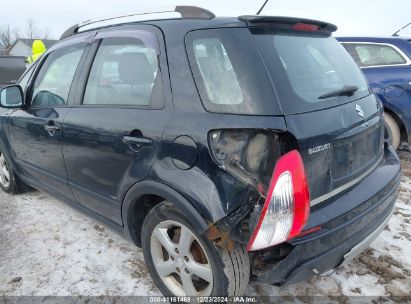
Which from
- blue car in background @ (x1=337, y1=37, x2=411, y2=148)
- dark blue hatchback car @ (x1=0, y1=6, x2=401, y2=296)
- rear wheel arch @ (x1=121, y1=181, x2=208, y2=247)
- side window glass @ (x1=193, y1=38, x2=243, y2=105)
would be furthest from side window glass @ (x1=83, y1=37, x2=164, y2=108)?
blue car in background @ (x1=337, y1=37, x2=411, y2=148)

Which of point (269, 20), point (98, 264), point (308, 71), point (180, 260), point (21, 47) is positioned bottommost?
point (21, 47)

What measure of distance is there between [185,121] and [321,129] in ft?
2.37

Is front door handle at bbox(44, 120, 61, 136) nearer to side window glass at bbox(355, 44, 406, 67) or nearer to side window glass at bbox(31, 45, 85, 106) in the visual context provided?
side window glass at bbox(31, 45, 85, 106)

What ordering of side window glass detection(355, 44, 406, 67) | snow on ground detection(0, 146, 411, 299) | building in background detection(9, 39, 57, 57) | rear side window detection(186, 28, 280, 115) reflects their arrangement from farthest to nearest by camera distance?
building in background detection(9, 39, 57, 57)
side window glass detection(355, 44, 406, 67)
snow on ground detection(0, 146, 411, 299)
rear side window detection(186, 28, 280, 115)

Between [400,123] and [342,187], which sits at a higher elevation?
[342,187]

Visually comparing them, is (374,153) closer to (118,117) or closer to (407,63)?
(118,117)

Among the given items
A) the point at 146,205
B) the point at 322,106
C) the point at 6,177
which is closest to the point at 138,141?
the point at 146,205

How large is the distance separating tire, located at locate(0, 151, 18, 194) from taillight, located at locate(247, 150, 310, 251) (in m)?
3.33

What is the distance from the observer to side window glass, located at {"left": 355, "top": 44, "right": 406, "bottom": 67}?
16.5 feet

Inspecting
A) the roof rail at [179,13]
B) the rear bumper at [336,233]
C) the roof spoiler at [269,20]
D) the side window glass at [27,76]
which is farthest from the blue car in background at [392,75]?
the side window glass at [27,76]

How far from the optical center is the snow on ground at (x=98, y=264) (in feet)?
8.14

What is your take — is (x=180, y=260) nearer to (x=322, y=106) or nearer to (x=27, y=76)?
(x=322, y=106)

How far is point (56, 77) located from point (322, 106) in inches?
90.3

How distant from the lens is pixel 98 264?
2.79 meters
